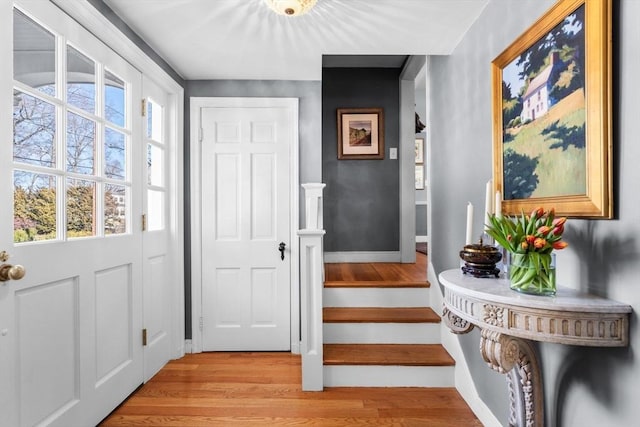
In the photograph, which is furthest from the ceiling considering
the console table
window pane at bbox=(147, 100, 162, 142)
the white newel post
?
the console table

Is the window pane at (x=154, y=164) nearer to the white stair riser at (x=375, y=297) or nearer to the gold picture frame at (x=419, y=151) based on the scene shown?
the white stair riser at (x=375, y=297)

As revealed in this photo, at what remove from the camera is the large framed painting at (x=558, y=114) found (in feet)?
3.56

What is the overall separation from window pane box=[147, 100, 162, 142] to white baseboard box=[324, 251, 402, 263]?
2.16 m

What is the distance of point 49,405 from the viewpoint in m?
1.59

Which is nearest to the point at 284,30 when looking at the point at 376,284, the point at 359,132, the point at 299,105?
the point at 299,105

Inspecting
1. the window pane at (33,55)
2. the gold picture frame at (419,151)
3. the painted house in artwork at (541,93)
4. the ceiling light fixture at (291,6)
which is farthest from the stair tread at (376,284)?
the gold picture frame at (419,151)

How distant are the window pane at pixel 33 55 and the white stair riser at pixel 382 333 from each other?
2039 millimetres

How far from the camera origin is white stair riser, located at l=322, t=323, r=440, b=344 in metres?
2.54

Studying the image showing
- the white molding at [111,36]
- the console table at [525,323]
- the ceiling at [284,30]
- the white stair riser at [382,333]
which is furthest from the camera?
the white stair riser at [382,333]

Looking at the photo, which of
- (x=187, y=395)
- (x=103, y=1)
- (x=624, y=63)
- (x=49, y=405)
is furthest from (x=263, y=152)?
(x=624, y=63)

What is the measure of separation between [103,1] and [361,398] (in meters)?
2.57

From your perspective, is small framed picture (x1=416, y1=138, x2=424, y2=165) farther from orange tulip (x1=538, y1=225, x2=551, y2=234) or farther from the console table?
orange tulip (x1=538, y1=225, x2=551, y2=234)

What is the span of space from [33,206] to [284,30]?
1.55 metres

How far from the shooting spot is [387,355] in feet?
7.81
